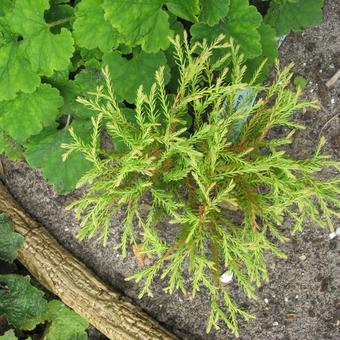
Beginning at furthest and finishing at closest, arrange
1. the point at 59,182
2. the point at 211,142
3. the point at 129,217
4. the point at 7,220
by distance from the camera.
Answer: the point at 7,220 → the point at 59,182 → the point at 129,217 → the point at 211,142

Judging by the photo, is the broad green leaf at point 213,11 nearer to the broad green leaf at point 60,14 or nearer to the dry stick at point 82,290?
the broad green leaf at point 60,14

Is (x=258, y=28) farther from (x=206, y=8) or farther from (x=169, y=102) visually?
(x=169, y=102)

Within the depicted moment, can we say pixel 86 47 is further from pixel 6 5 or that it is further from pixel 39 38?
pixel 6 5

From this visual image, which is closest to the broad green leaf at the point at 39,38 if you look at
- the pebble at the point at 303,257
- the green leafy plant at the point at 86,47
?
the green leafy plant at the point at 86,47

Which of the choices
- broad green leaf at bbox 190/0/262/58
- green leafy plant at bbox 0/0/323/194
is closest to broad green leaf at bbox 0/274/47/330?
green leafy plant at bbox 0/0/323/194

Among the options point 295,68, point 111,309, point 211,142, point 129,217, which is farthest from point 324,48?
point 111,309

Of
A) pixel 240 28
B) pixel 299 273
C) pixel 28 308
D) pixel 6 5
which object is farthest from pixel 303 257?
pixel 6 5

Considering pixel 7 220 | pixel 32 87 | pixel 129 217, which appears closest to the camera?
A: pixel 129 217

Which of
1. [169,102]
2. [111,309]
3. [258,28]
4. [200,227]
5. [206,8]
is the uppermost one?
[206,8]
